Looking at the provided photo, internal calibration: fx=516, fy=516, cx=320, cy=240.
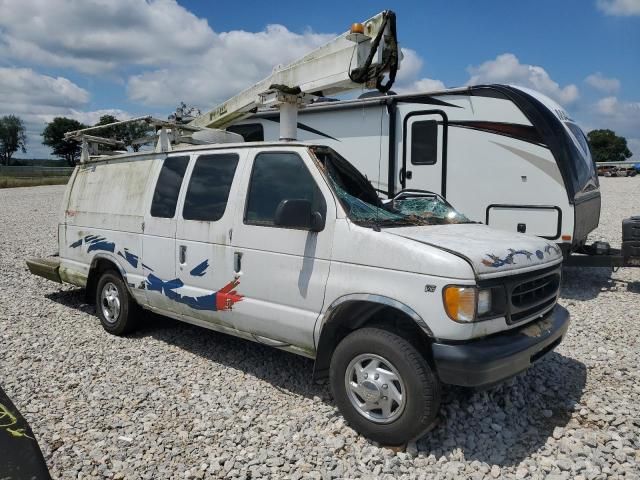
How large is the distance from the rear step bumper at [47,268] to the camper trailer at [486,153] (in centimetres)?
505

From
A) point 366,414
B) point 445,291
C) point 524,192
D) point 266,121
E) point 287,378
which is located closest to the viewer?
point 445,291

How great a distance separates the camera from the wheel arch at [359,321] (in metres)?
3.60

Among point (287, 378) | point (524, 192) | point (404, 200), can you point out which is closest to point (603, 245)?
point (524, 192)

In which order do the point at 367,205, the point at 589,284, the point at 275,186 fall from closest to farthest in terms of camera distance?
the point at 367,205 < the point at 275,186 < the point at 589,284

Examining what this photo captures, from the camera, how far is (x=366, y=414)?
12.0 feet

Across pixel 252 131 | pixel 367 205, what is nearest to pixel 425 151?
pixel 252 131

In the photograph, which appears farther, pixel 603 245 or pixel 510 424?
pixel 603 245

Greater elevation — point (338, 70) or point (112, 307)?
point (338, 70)

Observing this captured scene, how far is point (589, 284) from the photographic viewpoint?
8.60 m

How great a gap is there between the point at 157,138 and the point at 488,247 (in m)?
4.01

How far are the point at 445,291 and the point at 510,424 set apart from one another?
1352mm

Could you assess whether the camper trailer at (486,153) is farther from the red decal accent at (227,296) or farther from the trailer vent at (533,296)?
the red decal accent at (227,296)

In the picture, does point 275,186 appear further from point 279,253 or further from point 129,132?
point 129,132

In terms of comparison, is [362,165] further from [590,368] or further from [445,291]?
[445,291]
